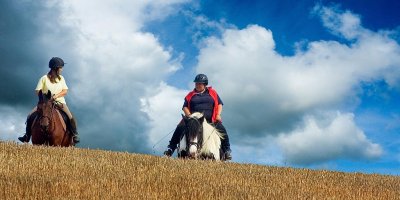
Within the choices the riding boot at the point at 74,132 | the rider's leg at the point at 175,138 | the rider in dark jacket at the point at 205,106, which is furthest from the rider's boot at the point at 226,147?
the riding boot at the point at 74,132

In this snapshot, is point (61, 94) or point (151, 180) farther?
point (61, 94)

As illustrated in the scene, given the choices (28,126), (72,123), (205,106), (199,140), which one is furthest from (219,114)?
(28,126)

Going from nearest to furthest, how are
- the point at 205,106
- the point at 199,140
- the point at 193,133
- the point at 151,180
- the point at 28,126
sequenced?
the point at 151,180
the point at 193,133
the point at 199,140
the point at 205,106
the point at 28,126

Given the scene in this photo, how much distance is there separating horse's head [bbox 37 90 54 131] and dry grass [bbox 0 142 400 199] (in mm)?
897

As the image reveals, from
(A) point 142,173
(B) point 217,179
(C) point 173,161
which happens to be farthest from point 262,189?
(C) point 173,161

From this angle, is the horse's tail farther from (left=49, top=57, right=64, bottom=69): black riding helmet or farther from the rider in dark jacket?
(left=49, top=57, right=64, bottom=69): black riding helmet

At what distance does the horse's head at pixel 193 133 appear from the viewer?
15.7 metres

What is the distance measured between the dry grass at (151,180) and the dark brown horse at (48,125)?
29.4 inches

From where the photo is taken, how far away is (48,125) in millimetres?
16781

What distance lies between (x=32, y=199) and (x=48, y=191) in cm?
65

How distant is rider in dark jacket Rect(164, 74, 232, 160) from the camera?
17031 millimetres

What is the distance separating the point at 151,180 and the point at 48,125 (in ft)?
19.7

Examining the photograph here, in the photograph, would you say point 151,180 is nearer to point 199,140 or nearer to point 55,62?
point 199,140

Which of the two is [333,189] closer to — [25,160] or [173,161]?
[173,161]
